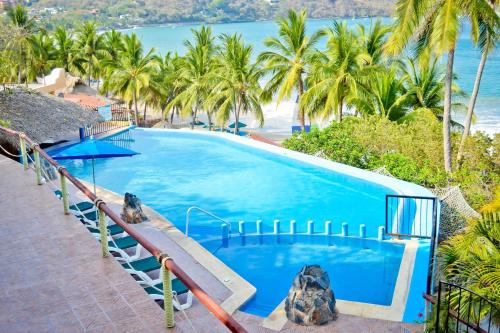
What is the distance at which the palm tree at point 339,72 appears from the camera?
22219 millimetres

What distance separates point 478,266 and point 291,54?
63.3ft

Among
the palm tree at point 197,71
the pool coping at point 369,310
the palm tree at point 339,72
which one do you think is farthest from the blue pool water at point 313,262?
the palm tree at point 197,71

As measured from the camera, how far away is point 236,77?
26.9 m

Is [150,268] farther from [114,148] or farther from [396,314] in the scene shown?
[114,148]

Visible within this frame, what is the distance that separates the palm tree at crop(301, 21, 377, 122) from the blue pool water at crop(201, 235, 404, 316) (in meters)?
10.7

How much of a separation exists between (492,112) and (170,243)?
49.4 meters

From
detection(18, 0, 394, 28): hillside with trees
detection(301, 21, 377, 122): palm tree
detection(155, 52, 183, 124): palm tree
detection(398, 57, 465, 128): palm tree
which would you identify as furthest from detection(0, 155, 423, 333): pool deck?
detection(18, 0, 394, 28): hillside with trees

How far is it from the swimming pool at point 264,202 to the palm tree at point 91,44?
24.7m

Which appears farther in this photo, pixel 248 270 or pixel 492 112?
pixel 492 112

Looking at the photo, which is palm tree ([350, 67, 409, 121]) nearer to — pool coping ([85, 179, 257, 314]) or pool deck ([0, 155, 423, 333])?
pool coping ([85, 179, 257, 314])

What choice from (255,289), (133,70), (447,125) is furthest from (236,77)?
(255,289)

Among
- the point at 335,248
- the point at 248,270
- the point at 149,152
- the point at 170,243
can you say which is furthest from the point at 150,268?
the point at 149,152

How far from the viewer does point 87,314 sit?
181 inches

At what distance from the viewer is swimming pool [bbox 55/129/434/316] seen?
35.9 feet
